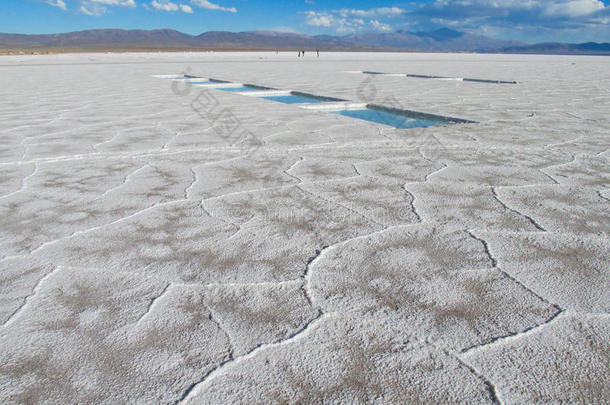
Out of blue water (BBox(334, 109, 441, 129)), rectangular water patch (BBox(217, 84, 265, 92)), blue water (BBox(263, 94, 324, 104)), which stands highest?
rectangular water patch (BBox(217, 84, 265, 92))

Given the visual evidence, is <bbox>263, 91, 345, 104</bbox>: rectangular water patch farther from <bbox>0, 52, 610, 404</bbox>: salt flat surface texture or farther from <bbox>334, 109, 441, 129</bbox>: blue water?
<bbox>0, 52, 610, 404</bbox>: salt flat surface texture

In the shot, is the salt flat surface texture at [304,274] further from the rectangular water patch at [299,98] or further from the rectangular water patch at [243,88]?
the rectangular water patch at [243,88]

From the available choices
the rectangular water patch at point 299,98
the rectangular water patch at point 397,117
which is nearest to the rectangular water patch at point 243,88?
the rectangular water patch at point 299,98

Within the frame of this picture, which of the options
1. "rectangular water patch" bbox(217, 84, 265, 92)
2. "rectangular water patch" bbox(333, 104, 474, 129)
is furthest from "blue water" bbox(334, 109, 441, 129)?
"rectangular water patch" bbox(217, 84, 265, 92)

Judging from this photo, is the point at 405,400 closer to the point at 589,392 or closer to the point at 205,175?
the point at 589,392

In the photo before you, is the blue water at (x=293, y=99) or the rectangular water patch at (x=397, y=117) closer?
the rectangular water patch at (x=397, y=117)

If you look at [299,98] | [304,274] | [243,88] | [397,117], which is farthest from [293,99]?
[304,274]

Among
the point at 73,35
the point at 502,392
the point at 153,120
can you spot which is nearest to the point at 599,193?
the point at 502,392
